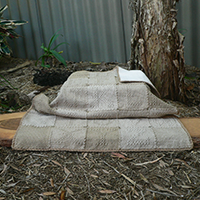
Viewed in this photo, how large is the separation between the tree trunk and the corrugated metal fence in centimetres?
100

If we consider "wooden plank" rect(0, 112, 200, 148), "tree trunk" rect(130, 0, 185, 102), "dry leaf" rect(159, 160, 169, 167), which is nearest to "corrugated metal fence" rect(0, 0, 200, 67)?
"tree trunk" rect(130, 0, 185, 102)

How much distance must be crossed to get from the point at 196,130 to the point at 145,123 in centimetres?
31

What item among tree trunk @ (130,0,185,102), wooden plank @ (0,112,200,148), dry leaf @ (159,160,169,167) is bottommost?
dry leaf @ (159,160,169,167)

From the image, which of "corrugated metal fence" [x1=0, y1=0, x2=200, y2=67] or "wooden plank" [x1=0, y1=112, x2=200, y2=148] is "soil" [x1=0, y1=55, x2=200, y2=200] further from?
"corrugated metal fence" [x1=0, y1=0, x2=200, y2=67]

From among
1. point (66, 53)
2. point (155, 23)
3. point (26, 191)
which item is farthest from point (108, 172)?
point (66, 53)

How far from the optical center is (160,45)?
193 centimetres

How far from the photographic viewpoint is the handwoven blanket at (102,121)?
1346mm

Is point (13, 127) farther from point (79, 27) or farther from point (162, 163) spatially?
point (79, 27)

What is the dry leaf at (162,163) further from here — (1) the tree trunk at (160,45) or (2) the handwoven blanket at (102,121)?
(1) the tree trunk at (160,45)

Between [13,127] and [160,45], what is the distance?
1310 millimetres

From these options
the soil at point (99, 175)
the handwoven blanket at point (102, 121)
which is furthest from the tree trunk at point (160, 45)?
the soil at point (99, 175)

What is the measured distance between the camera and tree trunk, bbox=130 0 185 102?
6.24 feet

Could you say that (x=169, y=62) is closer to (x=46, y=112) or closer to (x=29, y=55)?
(x=46, y=112)

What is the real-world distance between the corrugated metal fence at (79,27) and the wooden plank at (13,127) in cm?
157
